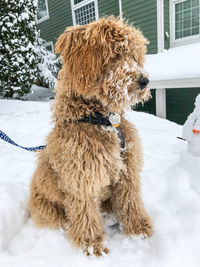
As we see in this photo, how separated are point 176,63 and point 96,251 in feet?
19.0

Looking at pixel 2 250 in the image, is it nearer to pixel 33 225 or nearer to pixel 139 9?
pixel 33 225

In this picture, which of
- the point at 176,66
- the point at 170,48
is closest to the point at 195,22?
the point at 170,48

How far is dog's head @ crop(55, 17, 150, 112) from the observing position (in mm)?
1484

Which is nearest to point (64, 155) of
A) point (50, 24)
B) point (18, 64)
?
point (18, 64)

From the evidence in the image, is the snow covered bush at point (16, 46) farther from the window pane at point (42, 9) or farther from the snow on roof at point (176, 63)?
the window pane at point (42, 9)

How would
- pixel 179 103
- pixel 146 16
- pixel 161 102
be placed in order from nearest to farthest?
pixel 179 103
pixel 161 102
pixel 146 16

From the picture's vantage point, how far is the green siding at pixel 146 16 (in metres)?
7.24

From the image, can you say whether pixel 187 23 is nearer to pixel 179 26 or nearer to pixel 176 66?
pixel 179 26

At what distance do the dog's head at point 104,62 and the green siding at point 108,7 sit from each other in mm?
7969

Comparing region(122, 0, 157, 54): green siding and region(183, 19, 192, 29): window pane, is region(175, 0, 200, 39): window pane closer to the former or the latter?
region(183, 19, 192, 29): window pane

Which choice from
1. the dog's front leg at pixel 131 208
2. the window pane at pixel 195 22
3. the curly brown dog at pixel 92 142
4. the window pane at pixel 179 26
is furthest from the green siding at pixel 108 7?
the dog's front leg at pixel 131 208

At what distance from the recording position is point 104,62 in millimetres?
1513

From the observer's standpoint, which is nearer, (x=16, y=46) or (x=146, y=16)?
(x=146, y=16)

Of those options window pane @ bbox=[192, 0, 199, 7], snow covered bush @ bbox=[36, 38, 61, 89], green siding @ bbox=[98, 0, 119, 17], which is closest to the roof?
window pane @ bbox=[192, 0, 199, 7]
